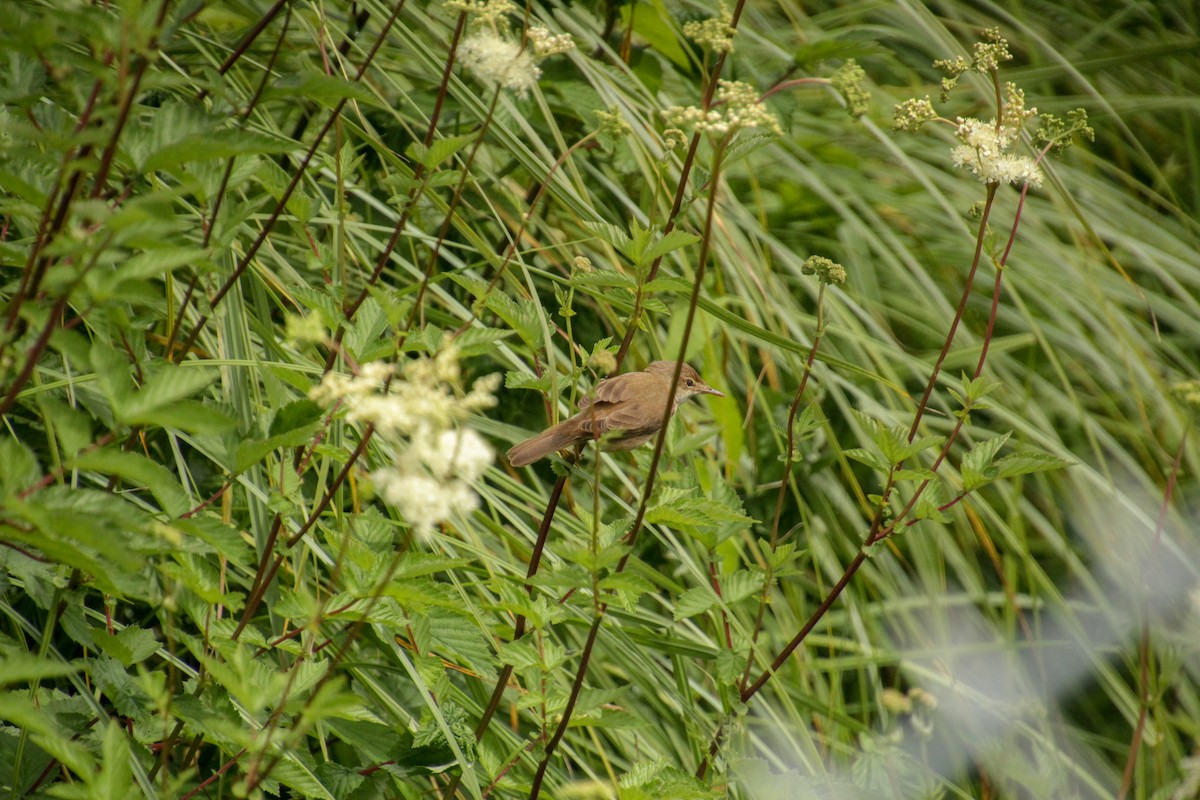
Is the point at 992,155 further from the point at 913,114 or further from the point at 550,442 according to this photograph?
the point at 550,442

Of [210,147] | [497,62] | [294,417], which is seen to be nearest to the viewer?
[210,147]

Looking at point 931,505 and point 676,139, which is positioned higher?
point 676,139

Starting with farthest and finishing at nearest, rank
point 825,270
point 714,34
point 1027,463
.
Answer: point 825,270, point 1027,463, point 714,34

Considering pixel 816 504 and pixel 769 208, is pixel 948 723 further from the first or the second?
pixel 769 208

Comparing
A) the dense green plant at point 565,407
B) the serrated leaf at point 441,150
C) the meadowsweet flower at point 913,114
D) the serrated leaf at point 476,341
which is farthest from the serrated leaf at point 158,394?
the meadowsweet flower at point 913,114

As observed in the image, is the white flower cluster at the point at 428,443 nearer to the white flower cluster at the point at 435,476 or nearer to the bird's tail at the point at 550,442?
the white flower cluster at the point at 435,476

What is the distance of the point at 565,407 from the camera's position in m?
2.34

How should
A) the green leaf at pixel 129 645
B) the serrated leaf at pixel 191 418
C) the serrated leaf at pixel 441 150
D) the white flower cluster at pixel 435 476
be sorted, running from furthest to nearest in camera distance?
1. the serrated leaf at pixel 441 150
2. the green leaf at pixel 129 645
3. the serrated leaf at pixel 191 418
4. the white flower cluster at pixel 435 476

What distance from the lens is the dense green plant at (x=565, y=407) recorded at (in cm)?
104

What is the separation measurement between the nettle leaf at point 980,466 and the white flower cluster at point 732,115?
588 mm

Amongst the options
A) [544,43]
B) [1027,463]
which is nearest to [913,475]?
[1027,463]

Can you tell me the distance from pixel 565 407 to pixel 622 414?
0.46m

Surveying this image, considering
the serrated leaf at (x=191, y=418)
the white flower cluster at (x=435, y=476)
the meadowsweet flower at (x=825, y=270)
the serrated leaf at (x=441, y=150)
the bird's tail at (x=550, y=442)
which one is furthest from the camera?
the bird's tail at (x=550, y=442)

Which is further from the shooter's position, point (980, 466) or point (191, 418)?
point (980, 466)
